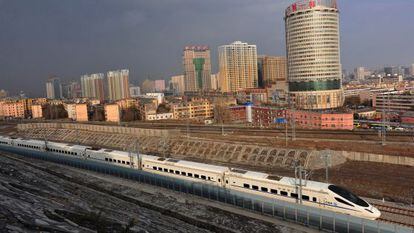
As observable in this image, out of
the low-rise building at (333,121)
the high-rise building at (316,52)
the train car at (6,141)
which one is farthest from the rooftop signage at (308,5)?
the train car at (6,141)

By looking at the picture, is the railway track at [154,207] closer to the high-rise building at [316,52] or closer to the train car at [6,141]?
the train car at [6,141]

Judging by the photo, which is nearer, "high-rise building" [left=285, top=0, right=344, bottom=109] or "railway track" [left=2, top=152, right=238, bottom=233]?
"railway track" [left=2, top=152, right=238, bottom=233]

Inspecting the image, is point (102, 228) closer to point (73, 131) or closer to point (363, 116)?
point (73, 131)

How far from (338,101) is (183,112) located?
198 feet

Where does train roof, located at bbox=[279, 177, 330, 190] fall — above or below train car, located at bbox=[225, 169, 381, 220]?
above

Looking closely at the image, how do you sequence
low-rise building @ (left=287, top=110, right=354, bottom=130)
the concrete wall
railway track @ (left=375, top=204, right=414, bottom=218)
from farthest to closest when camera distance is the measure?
low-rise building @ (left=287, top=110, right=354, bottom=130) → the concrete wall → railway track @ (left=375, top=204, right=414, bottom=218)

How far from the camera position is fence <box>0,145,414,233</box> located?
19.3 metres

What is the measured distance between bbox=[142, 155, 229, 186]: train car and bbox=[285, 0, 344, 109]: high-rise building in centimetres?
10791

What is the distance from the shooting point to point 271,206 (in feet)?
78.0

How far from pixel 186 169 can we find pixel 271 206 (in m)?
9.40

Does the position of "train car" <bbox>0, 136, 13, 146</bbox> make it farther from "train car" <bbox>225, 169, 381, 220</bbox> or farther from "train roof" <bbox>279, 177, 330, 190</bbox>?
"train roof" <bbox>279, 177, 330, 190</bbox>

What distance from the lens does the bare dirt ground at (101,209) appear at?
1916 centimetres

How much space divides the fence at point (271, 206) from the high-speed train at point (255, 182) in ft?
2.89

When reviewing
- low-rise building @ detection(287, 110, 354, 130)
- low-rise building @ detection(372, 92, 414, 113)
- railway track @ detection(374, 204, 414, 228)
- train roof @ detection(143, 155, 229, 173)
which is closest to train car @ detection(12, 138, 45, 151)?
train roof @ detection(143, 155, 229, 173)
